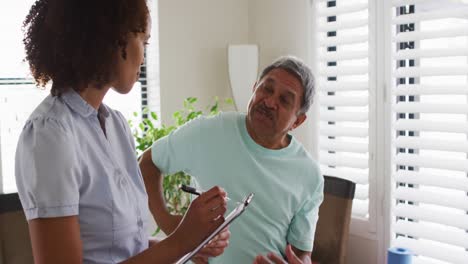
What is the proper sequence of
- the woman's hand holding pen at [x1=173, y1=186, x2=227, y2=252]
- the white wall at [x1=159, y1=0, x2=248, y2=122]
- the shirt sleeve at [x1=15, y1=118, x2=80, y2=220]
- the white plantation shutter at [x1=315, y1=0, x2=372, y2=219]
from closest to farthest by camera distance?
the shirt sleeve at [x1=15, y1=118, x2=80, y2=220] < the woman's hand holding pen at [x1=173, y1=186, x2=227, y2=252] < the white plantation shutter at [x1=315, y1=0, x2=372, y2=219] < the white wall at [x1=159, y1=0, x2=248, y2=122]

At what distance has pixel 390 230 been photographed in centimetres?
237

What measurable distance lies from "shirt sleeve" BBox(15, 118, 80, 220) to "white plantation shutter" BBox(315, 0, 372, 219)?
185 cm

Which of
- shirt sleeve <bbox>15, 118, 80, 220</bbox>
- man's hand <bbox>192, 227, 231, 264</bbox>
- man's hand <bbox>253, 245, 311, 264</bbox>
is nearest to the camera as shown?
shirt sleeve <bbox>15, 118, 80, 220</bbox>

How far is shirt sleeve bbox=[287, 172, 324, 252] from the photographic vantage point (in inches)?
64.9

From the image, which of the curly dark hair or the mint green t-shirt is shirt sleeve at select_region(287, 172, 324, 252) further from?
the curly dark hair

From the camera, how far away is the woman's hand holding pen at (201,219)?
37.2 inches

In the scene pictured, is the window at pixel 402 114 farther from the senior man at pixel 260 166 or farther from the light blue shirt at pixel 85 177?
the light blue shirt at pixel 85 177

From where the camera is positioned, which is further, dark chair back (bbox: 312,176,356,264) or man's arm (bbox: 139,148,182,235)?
dark chair back (bbox: 312,176,356,264)

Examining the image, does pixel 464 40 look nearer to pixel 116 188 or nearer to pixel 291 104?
pixel 291 104

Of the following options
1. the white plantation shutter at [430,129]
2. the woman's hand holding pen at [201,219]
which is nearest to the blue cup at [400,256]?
the white plantation shutter at [430,129]

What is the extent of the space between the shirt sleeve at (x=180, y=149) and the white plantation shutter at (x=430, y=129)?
3.40ft

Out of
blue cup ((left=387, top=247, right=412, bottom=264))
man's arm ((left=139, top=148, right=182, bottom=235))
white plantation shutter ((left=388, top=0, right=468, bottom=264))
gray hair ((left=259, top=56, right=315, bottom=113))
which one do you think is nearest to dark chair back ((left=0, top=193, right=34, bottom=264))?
man's arm ((left=139, top=148, right=182, bottom=235))

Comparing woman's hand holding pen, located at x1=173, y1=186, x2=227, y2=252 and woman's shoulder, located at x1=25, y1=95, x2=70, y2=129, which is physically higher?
woman's shoulder, located at x1=25, y1=95, x2=70, y2=129

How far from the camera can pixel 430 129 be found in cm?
A: 212
